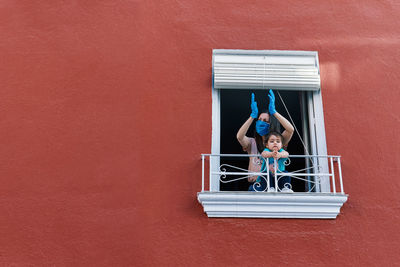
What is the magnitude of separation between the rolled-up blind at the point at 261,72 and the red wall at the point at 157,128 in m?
0.14

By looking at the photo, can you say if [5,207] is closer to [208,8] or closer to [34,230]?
[34,230]

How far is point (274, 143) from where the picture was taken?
4.89 m

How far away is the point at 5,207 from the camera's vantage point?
4.75m

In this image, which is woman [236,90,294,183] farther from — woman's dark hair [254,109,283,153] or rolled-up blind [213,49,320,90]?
rolled-up blind [213,49,320,90]

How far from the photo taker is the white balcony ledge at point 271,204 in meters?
4.64

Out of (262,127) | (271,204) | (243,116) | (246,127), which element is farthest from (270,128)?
(243,116)

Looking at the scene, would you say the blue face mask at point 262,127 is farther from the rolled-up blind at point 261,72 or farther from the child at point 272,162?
the rolled-up blind at point 261,72

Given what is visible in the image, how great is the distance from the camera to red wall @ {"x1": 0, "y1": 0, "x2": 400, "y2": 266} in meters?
4.64

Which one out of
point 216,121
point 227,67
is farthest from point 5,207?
point 227,67

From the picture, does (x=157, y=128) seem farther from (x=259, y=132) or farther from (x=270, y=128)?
(x=270, y=128)

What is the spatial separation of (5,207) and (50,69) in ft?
5.42

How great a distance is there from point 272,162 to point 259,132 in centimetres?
39

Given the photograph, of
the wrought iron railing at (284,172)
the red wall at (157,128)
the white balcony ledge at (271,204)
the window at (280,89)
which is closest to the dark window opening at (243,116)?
the window at (280,89)

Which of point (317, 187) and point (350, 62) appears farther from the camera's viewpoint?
point (350, 62)
